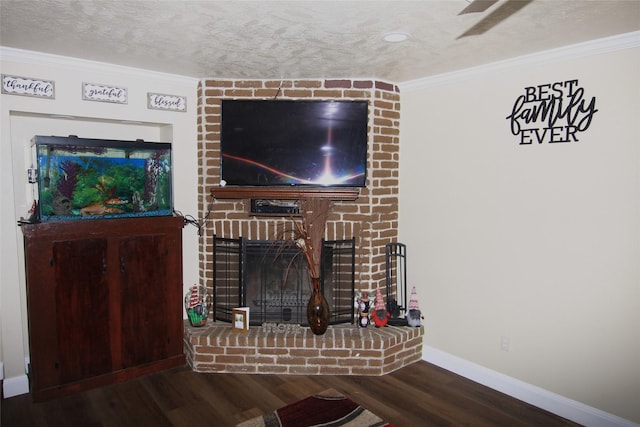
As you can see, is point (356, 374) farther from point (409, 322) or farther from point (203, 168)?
point (203, 168)

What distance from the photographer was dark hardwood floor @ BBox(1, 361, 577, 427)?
266 centimetres

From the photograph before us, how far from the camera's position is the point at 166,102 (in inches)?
136

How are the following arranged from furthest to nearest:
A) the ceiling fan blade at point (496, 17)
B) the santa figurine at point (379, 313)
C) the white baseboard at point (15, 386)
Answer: the santa figurine at point (379, 313)
the white baseboard at point (15, 386)
the ceiling fan blade at point (496, 17)

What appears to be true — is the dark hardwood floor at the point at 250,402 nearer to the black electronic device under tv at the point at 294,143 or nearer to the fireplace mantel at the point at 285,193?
the fireplace mantel at the point at 285,193

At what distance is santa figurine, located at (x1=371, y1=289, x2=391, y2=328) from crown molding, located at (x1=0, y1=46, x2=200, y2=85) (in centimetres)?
239

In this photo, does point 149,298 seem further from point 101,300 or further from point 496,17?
point 496,17

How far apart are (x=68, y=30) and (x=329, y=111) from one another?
6.02 feet

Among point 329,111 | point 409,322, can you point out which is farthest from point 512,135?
point 409,322

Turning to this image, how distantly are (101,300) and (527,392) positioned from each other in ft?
10.00

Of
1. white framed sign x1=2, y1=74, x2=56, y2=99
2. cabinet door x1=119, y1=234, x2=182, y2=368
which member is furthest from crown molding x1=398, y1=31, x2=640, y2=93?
white framed sign x1=2, y1=74, x2=56, y2=99

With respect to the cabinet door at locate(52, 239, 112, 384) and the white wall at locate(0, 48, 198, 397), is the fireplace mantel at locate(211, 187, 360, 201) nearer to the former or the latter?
the white wall at locate(0, 48, 198, 397)

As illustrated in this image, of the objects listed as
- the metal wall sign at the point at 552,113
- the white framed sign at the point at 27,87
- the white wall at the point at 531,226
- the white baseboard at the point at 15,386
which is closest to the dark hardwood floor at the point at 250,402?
the white baseboard at the point at 15,386

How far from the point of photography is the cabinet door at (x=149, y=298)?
312cm

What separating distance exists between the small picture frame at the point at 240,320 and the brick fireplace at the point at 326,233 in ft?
0.20
